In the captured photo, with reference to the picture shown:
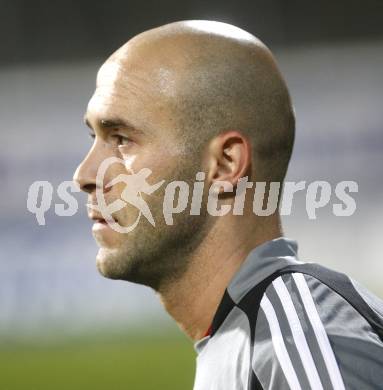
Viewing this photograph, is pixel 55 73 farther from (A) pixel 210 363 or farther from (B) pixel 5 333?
(A) pixel 210 363

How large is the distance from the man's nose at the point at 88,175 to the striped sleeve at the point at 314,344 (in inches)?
10.9

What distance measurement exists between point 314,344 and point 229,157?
0.29 m

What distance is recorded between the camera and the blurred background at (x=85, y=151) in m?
2.62

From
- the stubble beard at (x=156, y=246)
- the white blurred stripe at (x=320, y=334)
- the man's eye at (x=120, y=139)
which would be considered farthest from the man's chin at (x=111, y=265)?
the white blurred stripe at (x=320, y=334)

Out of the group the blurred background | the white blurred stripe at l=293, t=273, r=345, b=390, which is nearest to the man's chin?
the white blurred stripe at l=293, t=273, r=345, b=390

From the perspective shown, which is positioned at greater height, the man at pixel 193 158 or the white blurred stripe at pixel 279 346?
the man at pixel 193 158

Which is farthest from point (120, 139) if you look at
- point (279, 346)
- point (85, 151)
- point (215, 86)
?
point (85, 151)

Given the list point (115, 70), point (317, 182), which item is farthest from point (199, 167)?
point (317, 182)

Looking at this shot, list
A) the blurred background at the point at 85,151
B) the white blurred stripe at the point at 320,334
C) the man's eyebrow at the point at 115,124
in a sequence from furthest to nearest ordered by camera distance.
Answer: the blurred background at the point at 85,151, the man's eyebrow at the point at 115,124, the white blurred stripe at the point at 320,334

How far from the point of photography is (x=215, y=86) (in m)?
0.96

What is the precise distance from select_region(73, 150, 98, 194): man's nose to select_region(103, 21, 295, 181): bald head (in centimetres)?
11

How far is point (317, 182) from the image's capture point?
8.65 feet

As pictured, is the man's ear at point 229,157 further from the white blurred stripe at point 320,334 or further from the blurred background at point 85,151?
the blurred background at point 85,151

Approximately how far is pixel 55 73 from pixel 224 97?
2.04m
